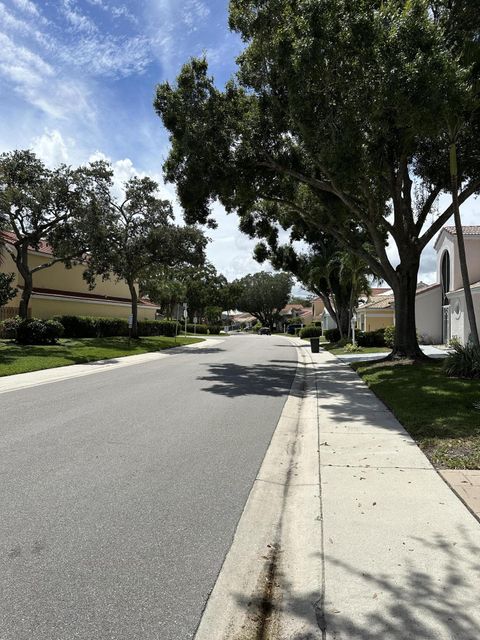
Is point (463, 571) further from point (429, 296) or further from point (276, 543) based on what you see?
point (429, 296)

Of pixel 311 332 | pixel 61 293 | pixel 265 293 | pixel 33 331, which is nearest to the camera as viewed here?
pixel 33 331

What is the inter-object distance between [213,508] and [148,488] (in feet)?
2.77

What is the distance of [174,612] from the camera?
3123 millimetres

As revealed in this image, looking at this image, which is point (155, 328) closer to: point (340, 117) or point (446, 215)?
point (446, 215)

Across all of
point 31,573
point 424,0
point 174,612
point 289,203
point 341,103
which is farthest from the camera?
point 289,203

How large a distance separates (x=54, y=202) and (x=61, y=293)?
11176mm

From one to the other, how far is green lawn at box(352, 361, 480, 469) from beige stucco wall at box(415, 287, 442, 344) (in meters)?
17.9

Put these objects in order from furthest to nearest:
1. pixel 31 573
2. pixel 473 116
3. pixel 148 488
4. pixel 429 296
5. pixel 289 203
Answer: pixel 429 296 → pixel 289 203 → pixel 473 116 → pixel 148 488 → pixel 31 573

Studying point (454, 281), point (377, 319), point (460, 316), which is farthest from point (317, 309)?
point (460, 316)

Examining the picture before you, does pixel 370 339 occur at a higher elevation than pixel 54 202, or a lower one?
lower

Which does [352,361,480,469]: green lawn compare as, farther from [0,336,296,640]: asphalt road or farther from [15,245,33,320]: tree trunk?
[15,245,33,320]: tree trunk

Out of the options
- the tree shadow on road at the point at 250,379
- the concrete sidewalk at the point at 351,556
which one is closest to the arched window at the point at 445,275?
the tree shadow on road at the point at 250,379

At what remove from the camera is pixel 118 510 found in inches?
184

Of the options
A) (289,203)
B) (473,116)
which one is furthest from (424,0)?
(289,203)
